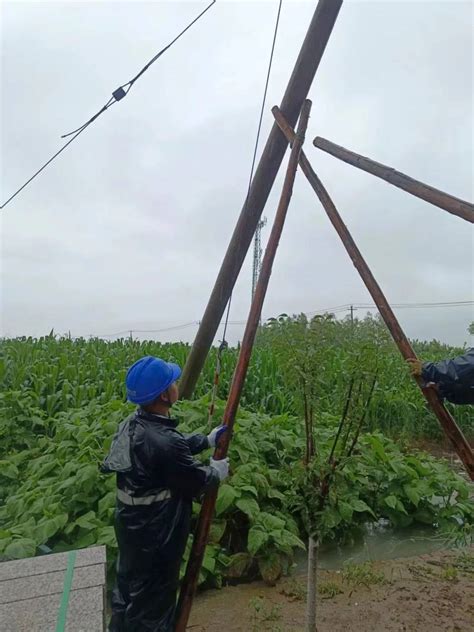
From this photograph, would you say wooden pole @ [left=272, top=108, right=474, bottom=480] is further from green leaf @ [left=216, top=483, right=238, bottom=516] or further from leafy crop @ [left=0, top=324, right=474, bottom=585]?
green leaf @ [left=216, top=483, right=238, bottom=516]

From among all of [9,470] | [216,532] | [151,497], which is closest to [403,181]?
[151,497]

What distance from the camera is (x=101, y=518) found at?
351 cm

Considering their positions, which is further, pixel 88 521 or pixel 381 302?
pixel 88 521

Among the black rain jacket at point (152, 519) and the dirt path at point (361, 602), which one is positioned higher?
the black rain jacket at point (152, 519)

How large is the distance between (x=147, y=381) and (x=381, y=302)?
1.47 meters

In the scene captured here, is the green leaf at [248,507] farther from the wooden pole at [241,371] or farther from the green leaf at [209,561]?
the wooden pole at [241,371]

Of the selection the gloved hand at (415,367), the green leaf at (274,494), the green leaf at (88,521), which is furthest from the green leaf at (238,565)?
the gloved hand at (415,367)

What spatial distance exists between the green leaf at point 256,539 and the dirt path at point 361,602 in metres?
0.31

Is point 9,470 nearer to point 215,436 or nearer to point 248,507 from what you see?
point 248,507

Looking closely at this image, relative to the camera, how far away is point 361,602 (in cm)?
331

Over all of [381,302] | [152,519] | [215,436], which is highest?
[381,302]

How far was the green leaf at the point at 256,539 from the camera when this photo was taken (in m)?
3.29

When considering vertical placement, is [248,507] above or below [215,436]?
below

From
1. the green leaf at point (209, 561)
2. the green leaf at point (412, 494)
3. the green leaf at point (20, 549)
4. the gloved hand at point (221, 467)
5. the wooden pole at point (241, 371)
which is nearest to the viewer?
the gloved hand at point (221, 467)
